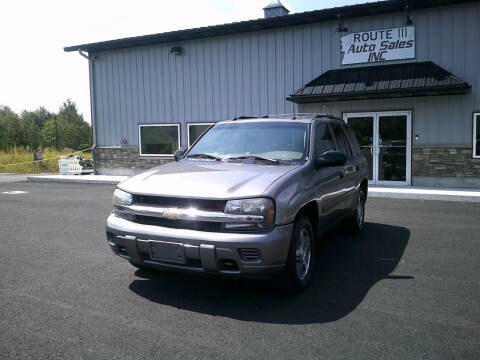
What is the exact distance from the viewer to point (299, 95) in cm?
1355

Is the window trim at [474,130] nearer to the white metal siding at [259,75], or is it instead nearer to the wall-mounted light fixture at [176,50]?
the white metal siding at [259,75]

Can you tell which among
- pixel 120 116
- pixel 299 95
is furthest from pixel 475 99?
pixel 120 116

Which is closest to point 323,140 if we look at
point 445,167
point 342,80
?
point 342,80

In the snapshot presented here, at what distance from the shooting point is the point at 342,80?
44.4 feet

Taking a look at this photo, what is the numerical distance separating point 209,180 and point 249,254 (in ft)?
2.80

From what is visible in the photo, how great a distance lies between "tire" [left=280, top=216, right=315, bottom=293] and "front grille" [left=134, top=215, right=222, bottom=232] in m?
0.75

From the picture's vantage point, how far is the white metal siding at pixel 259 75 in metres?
12.8

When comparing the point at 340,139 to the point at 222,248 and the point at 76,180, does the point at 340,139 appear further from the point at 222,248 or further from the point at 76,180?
the point at 76,180

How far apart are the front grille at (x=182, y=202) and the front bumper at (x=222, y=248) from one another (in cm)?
22

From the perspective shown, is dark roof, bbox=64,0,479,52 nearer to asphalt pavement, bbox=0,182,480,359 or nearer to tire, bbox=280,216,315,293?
asphalt pavement, bbox=0,182,480,359

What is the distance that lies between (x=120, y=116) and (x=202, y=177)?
14986 mm

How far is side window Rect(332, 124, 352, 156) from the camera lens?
20.1 ft

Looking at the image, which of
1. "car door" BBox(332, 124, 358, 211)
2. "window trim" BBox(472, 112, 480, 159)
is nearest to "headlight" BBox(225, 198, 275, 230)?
"car door" BBox(332, 124, 358, 211)

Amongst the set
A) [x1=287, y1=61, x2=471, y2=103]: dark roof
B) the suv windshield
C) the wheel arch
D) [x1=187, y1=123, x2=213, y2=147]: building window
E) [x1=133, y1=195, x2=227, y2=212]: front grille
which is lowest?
the wheel arch
